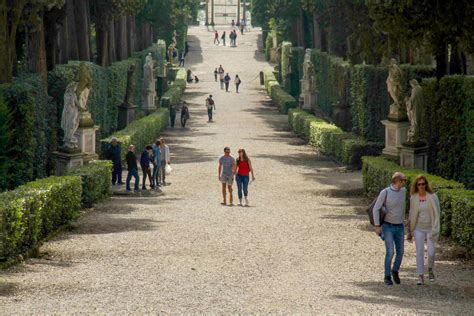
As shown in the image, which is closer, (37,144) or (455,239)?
(455,239)

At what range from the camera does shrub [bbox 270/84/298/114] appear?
64.3 m

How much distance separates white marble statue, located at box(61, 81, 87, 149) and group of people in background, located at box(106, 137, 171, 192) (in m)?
1.01

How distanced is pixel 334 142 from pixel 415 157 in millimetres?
10073

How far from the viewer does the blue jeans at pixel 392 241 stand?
1606 cm

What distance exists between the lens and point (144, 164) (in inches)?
1208

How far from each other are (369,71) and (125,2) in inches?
370

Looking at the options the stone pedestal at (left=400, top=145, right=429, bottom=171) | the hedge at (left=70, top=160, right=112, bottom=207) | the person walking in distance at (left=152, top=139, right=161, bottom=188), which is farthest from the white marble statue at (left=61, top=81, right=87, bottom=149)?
the stone pedestal at (left=400, top=145, right=429, bottom=171)

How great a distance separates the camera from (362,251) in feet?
64.2

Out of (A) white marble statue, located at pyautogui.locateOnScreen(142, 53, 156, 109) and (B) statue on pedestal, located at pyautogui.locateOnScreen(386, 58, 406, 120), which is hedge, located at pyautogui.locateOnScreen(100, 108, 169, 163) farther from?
(B) statue on pedestal, located at pyautogui.locateOnScreen(386, 58, 406, 120)

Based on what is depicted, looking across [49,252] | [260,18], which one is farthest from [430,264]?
[260,18]

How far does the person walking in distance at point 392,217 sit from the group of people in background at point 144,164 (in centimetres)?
1469

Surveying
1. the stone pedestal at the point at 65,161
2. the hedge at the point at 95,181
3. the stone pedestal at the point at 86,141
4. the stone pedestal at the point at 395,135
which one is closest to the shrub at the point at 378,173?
the stone pedestal at the point at 395,135

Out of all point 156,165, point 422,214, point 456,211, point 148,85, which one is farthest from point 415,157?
point 148,85

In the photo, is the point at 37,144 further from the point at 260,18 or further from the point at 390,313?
the point at 260,18
